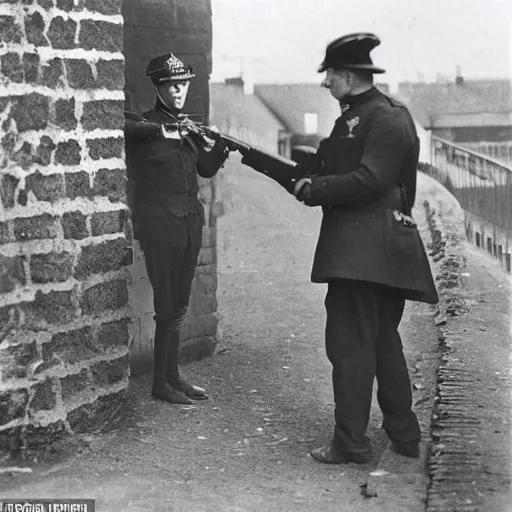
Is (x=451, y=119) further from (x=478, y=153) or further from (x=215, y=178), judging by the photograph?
(x=215, y=178)

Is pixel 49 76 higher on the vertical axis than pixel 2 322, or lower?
higher

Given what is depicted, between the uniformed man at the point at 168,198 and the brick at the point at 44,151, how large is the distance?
0.84 metres

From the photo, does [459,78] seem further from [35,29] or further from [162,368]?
[35,29]

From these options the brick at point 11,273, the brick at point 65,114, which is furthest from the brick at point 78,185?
the brick at point 11,273

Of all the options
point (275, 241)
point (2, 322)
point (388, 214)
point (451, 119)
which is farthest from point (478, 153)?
point (2, 322)

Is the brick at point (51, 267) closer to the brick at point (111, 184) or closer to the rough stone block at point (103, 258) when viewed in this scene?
the rough stone block at point (103, 258)

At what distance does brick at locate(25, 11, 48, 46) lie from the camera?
18.3 ft

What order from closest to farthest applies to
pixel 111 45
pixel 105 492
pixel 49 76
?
pixel 105 492 < pixel 49 76 < pixel 111 45

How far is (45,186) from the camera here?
18.9 ft

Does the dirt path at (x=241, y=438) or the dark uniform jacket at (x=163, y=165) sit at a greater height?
the dark uniform jacket at (x=163, y=165)

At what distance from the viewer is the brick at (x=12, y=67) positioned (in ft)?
17.9

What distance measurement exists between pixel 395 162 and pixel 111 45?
1.80m

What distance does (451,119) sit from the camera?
11.9 meters

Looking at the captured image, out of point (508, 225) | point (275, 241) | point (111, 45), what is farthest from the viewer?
point (275, 241)
